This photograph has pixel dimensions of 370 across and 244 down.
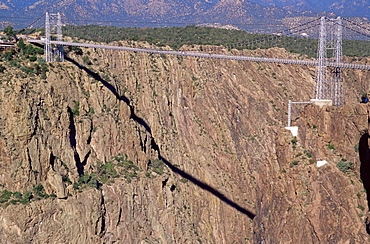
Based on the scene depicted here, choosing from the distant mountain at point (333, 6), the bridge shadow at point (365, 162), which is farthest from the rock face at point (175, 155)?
the distant mountain at point (333, 6)

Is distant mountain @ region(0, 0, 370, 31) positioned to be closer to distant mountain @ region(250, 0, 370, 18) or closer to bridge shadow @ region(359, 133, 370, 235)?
distant mountain @ region(250, 0, 370, 18)

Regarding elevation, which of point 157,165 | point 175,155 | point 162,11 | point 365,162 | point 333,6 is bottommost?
point 157,165

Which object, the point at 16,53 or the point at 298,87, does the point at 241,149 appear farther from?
the point at 16,53

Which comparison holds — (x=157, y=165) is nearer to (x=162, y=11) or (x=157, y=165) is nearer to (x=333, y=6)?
(x=162, y=11)

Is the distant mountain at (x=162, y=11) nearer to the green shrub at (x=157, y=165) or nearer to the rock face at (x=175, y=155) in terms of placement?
the rock face at (x=175, y=155)

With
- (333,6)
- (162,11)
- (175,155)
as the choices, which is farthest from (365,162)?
(333,6)

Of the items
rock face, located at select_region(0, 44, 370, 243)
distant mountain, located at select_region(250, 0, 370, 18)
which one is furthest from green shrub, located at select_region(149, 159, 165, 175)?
distant mountain, located at select_region(250, 0, 370, 18)
